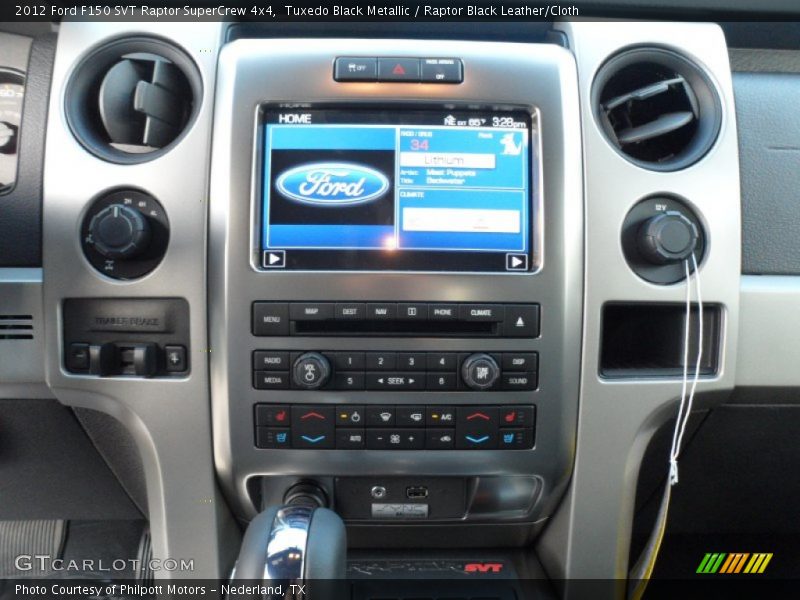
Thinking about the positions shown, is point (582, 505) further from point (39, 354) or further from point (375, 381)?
point (39, 354)

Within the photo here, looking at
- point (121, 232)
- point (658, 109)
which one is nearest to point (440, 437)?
point (121, 232)

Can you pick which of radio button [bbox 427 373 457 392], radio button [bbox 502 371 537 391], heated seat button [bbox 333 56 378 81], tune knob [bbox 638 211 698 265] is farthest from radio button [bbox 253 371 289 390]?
tune knob [bbox 638 211 698 265]

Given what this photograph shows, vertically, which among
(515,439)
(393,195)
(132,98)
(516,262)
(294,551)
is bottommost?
(294,551)

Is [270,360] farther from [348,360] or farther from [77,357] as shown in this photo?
[77,357]

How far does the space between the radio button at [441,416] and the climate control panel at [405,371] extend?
31mm

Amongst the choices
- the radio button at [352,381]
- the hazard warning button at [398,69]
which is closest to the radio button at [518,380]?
the radio button at [352,381]

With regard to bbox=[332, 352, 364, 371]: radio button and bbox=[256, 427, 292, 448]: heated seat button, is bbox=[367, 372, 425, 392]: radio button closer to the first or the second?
bbox=[332, 352, 364, 371]: radio button

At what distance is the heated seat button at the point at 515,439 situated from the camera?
103cm

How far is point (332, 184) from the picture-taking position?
3.31 ft

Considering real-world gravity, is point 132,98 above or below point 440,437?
above

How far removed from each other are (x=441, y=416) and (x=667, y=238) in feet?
1.45

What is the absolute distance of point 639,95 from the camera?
3.54ft

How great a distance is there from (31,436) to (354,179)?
2.50 ft

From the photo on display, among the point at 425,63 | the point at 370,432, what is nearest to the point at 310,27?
the point at 425,63
